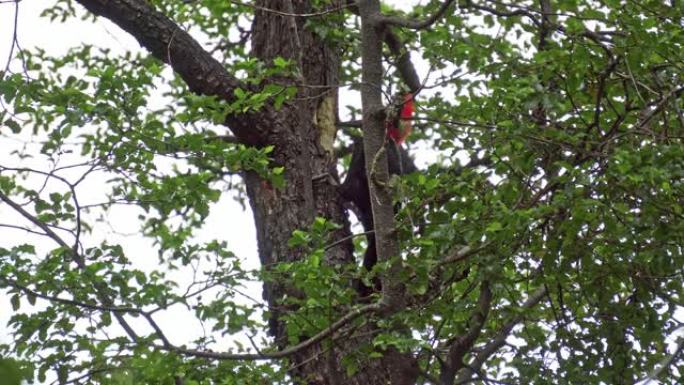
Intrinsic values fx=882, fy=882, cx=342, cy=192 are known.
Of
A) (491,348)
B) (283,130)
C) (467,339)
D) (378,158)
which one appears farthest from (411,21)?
(491,348)

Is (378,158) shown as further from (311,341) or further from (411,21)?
(311,341)

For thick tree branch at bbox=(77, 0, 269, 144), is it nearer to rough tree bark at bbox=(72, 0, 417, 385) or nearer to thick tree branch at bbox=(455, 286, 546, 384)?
rough tree bark at bbox=(72, 0, 417, 385)

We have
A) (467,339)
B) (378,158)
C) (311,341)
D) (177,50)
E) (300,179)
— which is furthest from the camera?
(300,179)

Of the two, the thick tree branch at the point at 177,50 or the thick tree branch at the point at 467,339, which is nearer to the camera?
the thick tree branch at the point at 467,339

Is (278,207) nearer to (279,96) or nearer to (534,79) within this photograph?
(279,96)

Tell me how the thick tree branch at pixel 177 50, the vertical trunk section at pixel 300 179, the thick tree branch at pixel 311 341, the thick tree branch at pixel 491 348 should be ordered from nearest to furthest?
the thick tree branch at pixel 311 341, the thick tree branch at pixel 491 348, the vertical trunk section at pixel 300 179, the thick tree branch at pixel 177 50

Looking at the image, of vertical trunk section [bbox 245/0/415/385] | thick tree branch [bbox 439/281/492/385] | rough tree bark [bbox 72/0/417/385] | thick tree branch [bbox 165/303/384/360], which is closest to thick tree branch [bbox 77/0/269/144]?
rough tree bark [bbox 72/0/417/385]

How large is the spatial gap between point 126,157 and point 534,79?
1895 mm

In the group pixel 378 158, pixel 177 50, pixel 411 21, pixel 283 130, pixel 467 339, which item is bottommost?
pixel 467 339

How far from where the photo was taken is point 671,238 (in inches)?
136

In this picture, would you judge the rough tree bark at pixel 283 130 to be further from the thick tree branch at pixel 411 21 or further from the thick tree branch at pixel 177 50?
the thick tree branch at pixel 411 21

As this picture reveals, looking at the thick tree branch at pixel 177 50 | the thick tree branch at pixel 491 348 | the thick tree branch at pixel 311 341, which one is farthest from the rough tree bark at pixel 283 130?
the thick tree branch at pixel 311 341

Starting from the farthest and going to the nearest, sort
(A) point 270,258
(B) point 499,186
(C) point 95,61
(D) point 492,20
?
(C) point 95,61 → (D) point 492,20 → (A) point 270,258 → (B) point 499,186

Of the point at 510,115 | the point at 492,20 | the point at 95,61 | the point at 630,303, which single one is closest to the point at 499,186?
the point at 510,115
